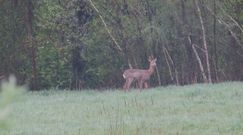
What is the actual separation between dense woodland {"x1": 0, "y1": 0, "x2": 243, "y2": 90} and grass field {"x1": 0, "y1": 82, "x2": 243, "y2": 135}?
738 cm

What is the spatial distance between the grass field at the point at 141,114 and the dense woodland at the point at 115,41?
24.2 ft

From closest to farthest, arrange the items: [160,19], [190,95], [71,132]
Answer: [71,132] → [190,95] → [160,19]

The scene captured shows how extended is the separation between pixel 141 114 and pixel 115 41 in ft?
39.1

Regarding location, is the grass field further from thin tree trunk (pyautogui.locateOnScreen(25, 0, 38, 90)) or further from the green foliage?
the green foliage

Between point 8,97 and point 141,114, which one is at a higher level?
point 8,97

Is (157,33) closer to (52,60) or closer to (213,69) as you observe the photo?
(213,69)

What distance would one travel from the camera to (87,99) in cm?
1633

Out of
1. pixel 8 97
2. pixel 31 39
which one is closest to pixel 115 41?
pixel 31 39

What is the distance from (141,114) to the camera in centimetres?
1234

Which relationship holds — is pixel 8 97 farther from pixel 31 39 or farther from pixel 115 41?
pixel 31 39

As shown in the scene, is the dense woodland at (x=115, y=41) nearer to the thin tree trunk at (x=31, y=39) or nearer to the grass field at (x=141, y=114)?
the thin tree trunk at (x=31, y=39)

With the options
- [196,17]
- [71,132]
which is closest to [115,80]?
[196,17]

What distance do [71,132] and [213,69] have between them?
15.2 m

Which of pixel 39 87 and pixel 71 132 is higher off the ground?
pixel 71 132
